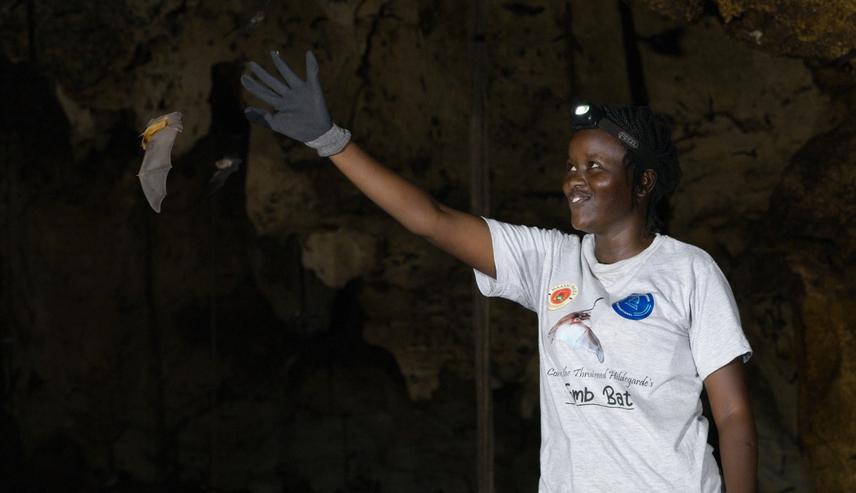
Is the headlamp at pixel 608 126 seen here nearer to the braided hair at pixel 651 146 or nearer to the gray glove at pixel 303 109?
the braided hair at pixel 651 146

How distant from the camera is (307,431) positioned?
13.8ft

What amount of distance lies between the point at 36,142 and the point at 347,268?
1393 mm

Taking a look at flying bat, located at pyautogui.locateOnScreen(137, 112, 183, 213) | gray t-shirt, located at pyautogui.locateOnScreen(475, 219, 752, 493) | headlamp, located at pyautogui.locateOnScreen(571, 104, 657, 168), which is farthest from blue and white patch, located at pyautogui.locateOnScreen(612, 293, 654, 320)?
flying bat, located at pyautogui.locateOnScreen(137, 112, 183, 213)

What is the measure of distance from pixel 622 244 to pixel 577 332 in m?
0.19

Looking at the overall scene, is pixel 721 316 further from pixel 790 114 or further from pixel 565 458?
pixel 790 114

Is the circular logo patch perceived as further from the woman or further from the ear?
the ear

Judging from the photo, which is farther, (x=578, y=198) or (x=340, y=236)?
(x=340, y=236)

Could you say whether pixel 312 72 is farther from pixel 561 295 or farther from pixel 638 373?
pixel 638 373

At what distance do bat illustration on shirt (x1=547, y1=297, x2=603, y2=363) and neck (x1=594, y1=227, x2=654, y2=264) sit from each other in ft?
0.36

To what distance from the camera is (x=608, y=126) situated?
1.58 metres

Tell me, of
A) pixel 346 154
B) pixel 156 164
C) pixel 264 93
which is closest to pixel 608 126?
pixel 346 154

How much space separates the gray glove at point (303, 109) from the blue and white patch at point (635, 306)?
0.49m

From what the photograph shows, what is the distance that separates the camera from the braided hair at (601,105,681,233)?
1.58m

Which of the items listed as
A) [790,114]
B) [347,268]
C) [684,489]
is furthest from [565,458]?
[347,268]
